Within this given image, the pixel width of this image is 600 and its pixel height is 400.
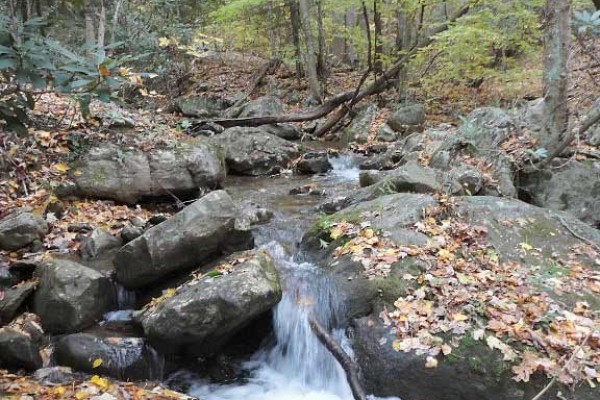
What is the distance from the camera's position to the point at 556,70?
7.32 m

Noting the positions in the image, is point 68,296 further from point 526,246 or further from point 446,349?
point 526,246

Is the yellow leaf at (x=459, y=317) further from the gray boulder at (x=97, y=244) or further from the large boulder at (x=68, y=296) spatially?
the gray boulder at (x=97, y=244)

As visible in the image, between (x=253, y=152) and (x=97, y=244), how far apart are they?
18.3 feet

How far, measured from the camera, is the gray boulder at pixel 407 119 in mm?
13723

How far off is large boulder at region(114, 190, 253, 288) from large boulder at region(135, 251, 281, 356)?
1.93 feet

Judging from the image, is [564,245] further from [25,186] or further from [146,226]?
[25,186]

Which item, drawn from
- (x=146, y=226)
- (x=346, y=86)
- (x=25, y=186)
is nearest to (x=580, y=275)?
(x=146, y=226)

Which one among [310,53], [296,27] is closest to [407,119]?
[310,53]

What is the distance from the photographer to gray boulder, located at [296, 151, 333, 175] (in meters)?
11.5

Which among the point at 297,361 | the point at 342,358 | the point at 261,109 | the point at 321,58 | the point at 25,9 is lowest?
the point at 297,361

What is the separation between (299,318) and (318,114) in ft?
32.4

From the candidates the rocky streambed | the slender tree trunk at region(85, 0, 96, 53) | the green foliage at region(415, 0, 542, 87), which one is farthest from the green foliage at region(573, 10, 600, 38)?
the slender tree trunk at region(85, 0, 96, 53)

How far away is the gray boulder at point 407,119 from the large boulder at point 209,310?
926 cm

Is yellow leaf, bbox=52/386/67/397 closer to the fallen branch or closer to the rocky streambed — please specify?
the rocky streambed
